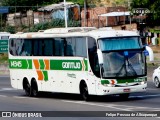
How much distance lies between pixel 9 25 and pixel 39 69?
5014 centimetres

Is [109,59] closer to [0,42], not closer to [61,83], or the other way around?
[61,83]

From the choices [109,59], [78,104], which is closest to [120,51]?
[109,59]

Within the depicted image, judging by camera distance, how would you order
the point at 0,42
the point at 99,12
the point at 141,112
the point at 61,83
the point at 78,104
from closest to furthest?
the point at 141,112
the point at 78,104
the point at 61,83
the point at 0,42
the point at 99,12

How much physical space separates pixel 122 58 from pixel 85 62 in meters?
1.59

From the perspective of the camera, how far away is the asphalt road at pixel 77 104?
21078 mm

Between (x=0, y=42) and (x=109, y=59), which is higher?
(x=109, y=59)

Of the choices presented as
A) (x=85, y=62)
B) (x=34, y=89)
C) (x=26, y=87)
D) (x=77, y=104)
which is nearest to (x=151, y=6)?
(x=26, y=87)

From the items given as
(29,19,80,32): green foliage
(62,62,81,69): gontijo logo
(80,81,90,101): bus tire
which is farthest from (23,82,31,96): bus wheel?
(29,19,80,32): green foliage

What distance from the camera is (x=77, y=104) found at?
2544 centimetres

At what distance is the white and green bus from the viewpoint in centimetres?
2588

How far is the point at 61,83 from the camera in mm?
28984

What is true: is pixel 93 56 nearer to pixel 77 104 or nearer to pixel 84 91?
pixel 84 91

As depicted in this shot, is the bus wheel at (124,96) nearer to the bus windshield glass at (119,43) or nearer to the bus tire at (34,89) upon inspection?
the bus windshield glass at (119,43)

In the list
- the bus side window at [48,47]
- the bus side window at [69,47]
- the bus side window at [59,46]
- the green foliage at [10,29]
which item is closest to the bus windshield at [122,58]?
the bus side window at [69,47]
